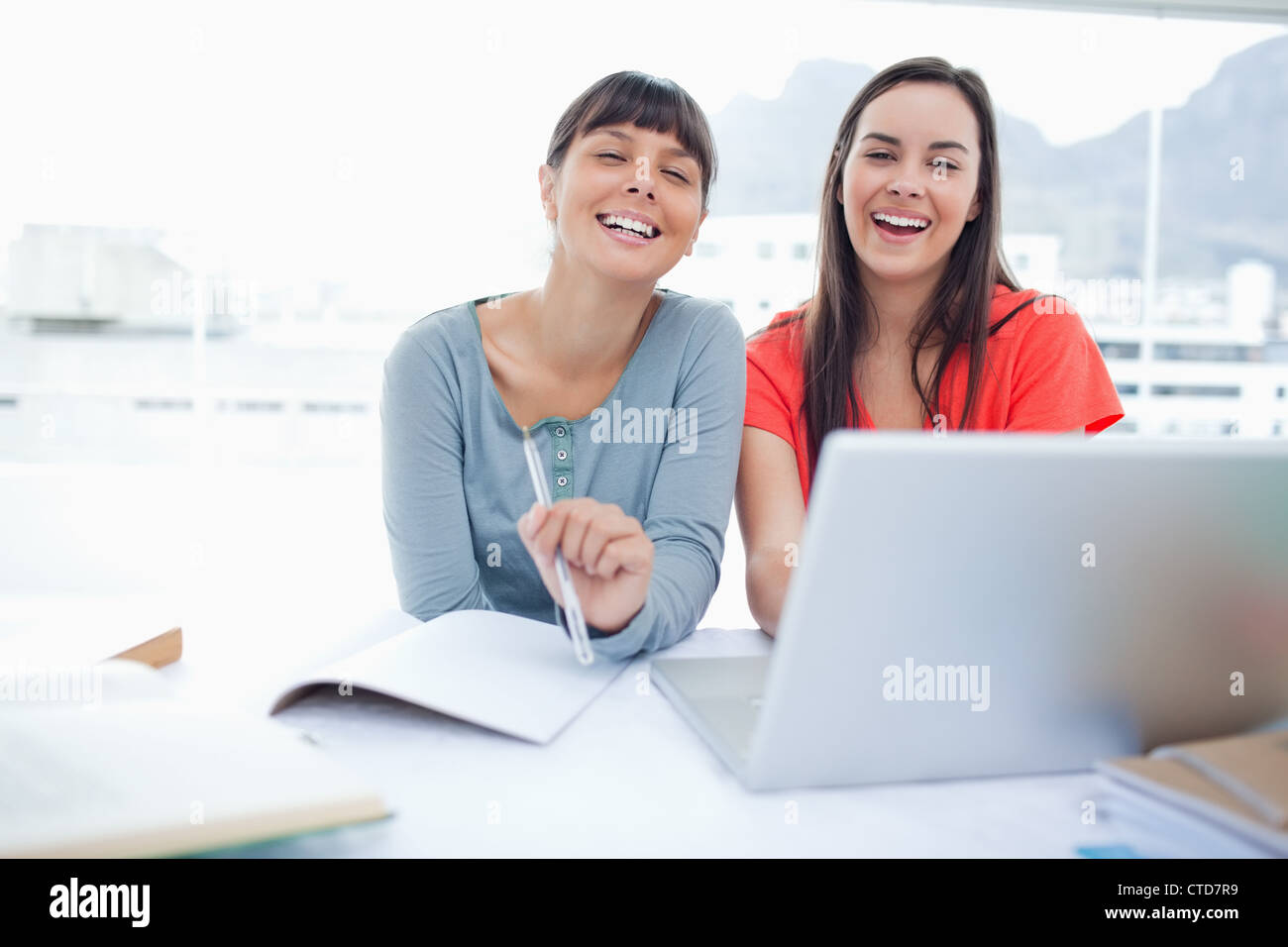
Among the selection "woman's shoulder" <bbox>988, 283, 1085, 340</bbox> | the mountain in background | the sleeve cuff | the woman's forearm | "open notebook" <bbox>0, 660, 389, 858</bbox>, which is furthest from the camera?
the mountain in background

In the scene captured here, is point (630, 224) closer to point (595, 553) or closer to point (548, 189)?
point (548, 189)

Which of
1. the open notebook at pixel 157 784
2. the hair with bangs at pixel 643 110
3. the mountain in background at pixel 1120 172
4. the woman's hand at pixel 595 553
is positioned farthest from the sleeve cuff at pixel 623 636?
the mountain in background at pixel 1120 172

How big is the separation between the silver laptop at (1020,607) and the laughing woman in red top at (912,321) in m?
0.74

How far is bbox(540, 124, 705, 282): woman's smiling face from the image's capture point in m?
1.23

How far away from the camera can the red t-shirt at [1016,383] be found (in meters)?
1.41

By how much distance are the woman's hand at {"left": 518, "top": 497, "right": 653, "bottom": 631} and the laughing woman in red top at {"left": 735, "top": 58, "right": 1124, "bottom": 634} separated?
51 cm

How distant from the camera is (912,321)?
1.54 metres

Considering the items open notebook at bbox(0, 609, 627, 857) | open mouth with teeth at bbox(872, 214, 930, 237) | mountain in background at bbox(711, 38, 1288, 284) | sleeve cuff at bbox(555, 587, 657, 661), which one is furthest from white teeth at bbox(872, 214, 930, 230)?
mountain in background at bbox(711, 38, 1288, 284)

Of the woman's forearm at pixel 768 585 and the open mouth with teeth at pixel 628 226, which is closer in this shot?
the woman's forearm at pixel 768 585

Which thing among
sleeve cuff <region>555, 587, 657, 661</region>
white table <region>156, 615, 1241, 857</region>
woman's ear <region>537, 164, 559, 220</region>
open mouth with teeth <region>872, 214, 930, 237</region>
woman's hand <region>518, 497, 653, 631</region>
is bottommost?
white table <region>156, 615, 1241, 857</region>

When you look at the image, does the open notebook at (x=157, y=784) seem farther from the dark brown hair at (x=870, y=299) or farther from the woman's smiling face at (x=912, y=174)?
the woman's smiling face at (x=912, y=174)

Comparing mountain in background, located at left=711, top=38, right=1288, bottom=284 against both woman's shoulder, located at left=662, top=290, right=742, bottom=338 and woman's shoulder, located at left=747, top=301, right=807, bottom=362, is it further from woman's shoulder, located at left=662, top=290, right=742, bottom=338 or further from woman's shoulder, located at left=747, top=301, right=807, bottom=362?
woman's shoulder, located at left=662, top=290, right=742, bottom=338

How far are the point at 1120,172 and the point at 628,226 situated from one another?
5461mm
